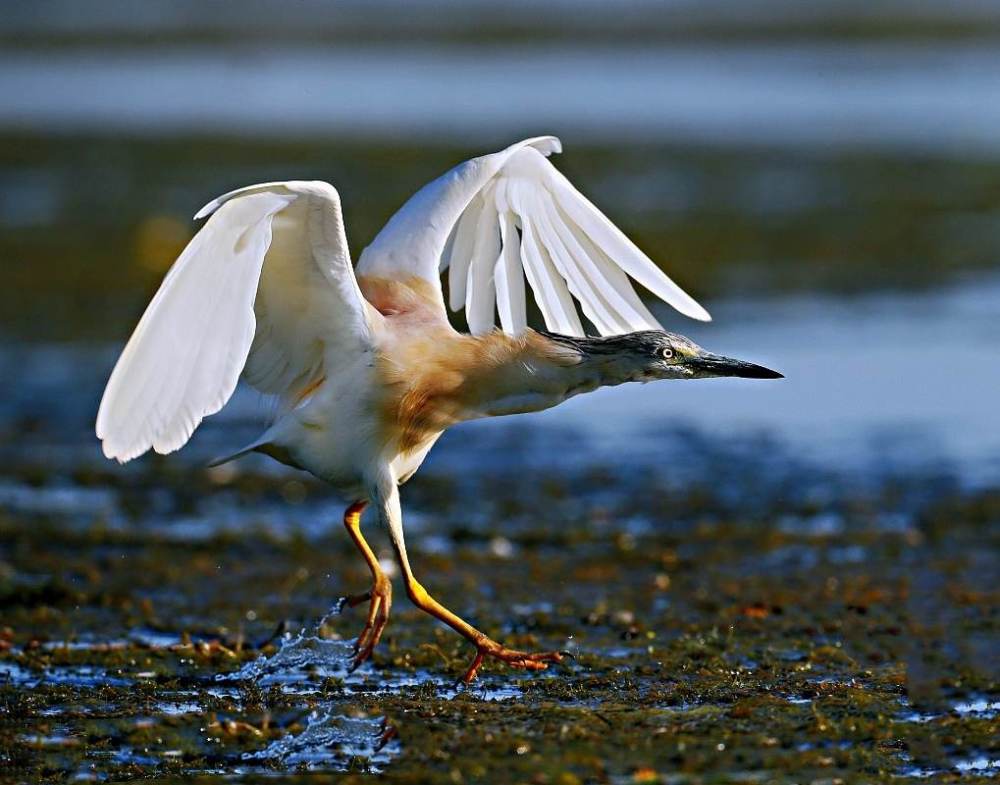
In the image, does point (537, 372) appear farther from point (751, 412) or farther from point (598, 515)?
point (751, 412)

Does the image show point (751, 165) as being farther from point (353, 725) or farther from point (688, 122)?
point (353, 725)

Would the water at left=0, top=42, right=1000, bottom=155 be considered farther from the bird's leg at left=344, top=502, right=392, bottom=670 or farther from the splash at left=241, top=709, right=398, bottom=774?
the splash at left=241, top=709, right=398, bottom=774

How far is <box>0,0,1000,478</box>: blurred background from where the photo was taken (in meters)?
12.9

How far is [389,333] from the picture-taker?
688 cm

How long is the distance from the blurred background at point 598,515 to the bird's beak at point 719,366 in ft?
3.97

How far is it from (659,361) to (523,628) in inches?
68.5

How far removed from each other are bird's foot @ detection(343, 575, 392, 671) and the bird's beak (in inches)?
58.8

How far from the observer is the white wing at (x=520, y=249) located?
24.5ft

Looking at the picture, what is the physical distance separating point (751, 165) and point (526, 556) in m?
15.4

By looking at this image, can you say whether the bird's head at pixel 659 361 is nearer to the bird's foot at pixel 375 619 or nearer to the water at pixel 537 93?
the bird's foot at pixel 375 619

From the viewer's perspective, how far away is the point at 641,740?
6.06 m

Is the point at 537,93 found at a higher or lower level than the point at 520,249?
higher

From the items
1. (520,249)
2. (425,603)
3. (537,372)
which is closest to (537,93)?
(520,249)

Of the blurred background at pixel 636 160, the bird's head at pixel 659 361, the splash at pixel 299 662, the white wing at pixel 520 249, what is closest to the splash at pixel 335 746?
the splash at pixel 299 662
